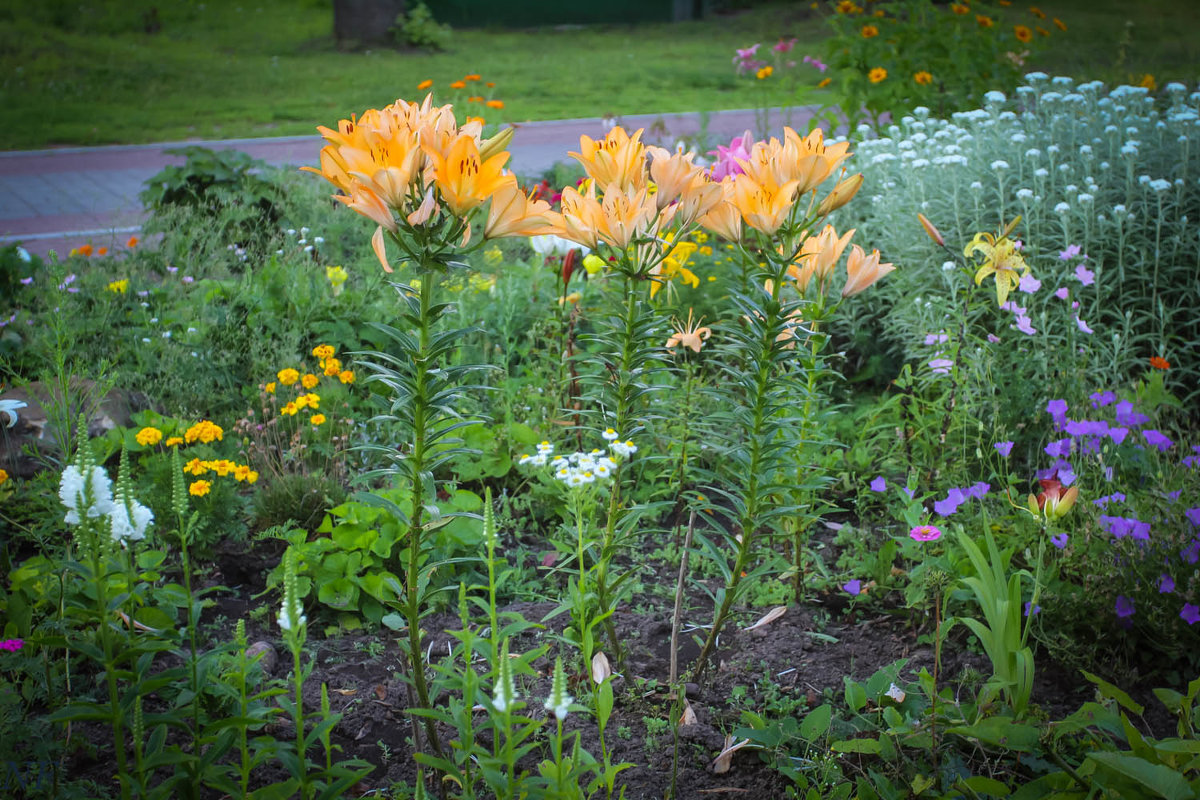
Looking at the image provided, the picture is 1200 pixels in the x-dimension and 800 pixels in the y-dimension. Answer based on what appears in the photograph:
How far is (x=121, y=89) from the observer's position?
488 inches

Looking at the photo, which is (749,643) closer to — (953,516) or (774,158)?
(953,516)

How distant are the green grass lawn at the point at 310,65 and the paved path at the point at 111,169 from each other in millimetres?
573

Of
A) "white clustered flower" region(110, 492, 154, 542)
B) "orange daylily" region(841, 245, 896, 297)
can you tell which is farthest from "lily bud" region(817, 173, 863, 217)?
"white clustered flower" region(110, 492, 154, 542)

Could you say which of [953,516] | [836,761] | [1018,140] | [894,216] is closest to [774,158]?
[836,761]

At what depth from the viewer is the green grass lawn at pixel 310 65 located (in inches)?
436

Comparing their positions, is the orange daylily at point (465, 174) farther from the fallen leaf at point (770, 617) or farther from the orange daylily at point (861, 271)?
the fallen leaf at point (770, 617)

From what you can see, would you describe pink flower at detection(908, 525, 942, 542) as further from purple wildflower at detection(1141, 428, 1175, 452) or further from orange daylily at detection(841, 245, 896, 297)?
purple wildflower at detection(1141, 428, 1175, 452)

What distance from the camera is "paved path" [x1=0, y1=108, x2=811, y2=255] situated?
6.85 metres

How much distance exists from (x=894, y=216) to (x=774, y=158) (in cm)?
293

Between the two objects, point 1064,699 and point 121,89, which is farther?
point 121,89

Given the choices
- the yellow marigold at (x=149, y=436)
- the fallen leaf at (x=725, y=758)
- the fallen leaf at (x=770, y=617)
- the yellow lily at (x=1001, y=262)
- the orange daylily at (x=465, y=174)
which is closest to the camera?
the orange daylily at (x=465, y=174)

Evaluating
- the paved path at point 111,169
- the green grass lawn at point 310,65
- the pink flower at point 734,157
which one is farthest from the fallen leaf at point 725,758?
the green grass lawn at point 310,65

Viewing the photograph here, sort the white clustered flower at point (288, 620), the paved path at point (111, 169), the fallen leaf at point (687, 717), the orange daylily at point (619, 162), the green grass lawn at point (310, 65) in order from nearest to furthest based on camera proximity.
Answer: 1. the white clustered flower at point (288, 620)
2. the orange daylily at point (619, 162)
3. the fallen leaf at point (687, 717)
4. the paved path at point (111, 169)
5. the green grass lawn at point (310, 65)

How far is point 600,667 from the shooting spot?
2.22 meters
